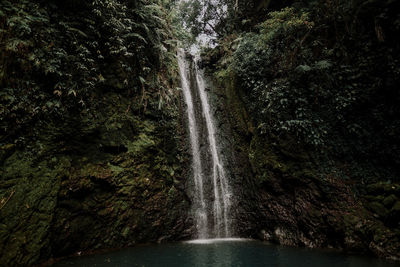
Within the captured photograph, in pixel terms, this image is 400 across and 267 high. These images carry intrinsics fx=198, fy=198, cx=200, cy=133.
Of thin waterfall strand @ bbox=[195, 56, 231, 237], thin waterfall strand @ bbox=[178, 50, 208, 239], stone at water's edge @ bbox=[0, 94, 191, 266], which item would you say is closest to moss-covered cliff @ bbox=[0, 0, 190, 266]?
stone at water's edge @ bbox=[0, 94, 191, 266]

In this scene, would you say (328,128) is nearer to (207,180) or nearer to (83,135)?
(207,180)

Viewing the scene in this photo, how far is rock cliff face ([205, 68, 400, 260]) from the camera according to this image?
526 cm

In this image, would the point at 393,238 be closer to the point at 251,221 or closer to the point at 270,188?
the point at 270,188

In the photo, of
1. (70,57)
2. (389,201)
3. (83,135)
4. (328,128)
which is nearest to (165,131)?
(83,135)

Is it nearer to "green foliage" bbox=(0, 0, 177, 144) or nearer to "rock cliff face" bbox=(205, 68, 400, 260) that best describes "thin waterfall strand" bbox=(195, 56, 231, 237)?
"rock cliff face" bbox=(205, 68, 400, 260)

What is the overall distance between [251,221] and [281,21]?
26.7 feet

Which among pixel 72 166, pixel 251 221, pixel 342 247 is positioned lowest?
pixel 342 247

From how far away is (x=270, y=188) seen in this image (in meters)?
7.38

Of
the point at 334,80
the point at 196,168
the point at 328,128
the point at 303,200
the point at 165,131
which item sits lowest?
the point at 303,200

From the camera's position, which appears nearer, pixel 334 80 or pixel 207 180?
pixel 334 80

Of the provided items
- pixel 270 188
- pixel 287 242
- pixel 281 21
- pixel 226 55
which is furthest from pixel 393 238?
pixel 226 55

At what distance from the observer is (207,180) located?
8.52 metres

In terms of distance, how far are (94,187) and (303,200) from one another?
21.4ft

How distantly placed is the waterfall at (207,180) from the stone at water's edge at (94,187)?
65 centimetres
